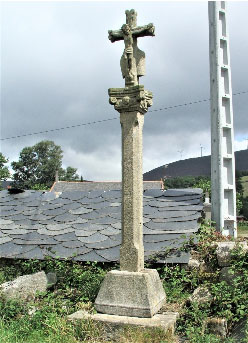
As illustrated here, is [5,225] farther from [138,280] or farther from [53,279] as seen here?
[138,280]

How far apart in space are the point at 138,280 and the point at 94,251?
1.53 meters

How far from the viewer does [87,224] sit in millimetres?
6176

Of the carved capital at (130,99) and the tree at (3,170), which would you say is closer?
the carved capital at (130,99)

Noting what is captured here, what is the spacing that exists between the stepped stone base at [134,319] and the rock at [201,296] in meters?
0.44

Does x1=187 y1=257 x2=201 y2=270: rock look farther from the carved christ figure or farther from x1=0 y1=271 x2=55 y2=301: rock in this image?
the carved christ figure

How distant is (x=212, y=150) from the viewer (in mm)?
7922

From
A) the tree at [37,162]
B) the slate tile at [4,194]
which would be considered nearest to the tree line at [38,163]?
the tree at [37,162]

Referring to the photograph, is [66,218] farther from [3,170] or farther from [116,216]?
[3,170]

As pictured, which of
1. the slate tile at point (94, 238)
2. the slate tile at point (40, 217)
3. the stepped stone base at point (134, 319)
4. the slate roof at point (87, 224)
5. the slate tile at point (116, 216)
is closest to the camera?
the stepped stone base at point (134, 319)

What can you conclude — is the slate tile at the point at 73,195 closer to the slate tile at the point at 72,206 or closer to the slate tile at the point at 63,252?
the slate tile at the point at 72,206

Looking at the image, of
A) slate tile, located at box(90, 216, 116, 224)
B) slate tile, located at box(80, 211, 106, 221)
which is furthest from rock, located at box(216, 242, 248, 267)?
slate tile, located at box(80, 211, 106, 221)

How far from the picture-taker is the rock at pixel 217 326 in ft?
12.9

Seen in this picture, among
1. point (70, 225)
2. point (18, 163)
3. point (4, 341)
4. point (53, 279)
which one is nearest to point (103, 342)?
point (4, 341)

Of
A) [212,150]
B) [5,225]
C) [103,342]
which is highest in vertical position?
[212,150]
